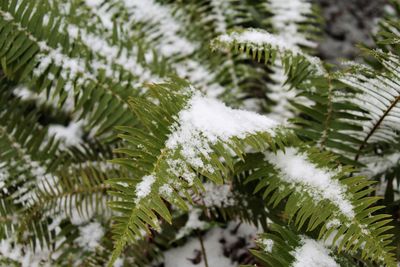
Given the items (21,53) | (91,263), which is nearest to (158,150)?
(91,263)

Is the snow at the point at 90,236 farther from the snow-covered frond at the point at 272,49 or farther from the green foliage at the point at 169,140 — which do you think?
the snow-covered frond at the point at 272,49

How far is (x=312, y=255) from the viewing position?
1.11 m

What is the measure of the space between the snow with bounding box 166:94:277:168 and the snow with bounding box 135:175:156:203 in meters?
0.10

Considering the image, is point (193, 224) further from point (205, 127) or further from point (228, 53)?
point (228, 53)

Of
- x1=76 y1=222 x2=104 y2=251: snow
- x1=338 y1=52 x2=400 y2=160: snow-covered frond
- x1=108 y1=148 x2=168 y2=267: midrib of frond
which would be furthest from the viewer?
x1=76 y1=222 x2=104 y2=251: snow

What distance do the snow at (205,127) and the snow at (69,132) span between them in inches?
39.3

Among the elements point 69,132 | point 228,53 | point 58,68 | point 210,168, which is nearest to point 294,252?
point 210,168

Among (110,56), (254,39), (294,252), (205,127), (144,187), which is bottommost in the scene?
(294,252)

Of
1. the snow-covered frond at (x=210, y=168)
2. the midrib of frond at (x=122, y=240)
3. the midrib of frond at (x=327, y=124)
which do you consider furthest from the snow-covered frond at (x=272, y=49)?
the midrib of frond at (x=122, y=240)

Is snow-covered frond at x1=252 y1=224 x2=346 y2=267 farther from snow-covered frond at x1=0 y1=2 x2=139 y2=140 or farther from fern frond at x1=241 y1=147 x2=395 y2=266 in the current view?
snow-covered frond at x1=0 y1=2 x2=139 y2=140

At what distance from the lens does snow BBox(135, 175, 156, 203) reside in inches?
36.1

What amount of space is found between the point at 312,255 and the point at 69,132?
4.49 ft

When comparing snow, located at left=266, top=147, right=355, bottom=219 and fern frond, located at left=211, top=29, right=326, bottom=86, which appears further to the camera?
fern frond, located at left=211, top=29, right=326, bottom=86

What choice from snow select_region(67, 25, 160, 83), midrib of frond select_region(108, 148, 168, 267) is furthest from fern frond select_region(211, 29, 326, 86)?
midrib of frond select_region(108, 148, 168, 267)
